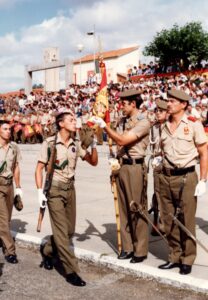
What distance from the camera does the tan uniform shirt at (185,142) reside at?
509 cm

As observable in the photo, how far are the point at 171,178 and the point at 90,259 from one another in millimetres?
1458

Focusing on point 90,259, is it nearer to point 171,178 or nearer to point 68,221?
point 68,221

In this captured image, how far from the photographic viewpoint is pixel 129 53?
67750 mm

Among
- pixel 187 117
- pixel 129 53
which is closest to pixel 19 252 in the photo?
pixel 187 117

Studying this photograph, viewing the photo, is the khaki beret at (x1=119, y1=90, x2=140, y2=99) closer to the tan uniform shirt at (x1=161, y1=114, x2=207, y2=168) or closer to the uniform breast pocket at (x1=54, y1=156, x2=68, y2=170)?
the tan uniform shirt at (x1=161, y1=114, x2=207, y2=168)

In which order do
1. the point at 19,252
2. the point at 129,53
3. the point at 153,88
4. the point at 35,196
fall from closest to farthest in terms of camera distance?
1. the point at 19,252
2. the point at 35,196
3. the point at 153,88
4. the point at 129,53

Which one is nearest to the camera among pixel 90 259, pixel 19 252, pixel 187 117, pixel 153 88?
pixel 187 117

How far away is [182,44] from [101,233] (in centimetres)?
4548

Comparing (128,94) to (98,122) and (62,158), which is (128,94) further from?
(62,158)

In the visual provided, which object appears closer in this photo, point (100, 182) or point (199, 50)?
point (100, 182)

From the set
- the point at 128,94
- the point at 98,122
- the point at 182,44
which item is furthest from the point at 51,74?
the point at 98,122

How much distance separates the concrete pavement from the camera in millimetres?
5152

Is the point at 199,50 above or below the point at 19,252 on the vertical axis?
above

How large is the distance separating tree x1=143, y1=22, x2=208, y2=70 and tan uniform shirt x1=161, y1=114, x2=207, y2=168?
44.7m
